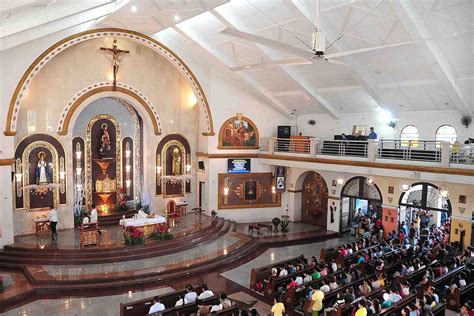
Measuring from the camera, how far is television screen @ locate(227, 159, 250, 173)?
21422 millimetres

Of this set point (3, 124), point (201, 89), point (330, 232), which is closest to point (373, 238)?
point (330, 232)

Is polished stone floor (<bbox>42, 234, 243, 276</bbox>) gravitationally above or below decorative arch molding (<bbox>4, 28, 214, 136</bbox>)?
below

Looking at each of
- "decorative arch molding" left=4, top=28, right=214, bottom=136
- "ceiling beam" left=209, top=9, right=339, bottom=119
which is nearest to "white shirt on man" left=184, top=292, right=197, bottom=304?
"decorative arch molding" left=4, top=28, right=214, bottom=136

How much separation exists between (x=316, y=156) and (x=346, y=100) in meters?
3.21

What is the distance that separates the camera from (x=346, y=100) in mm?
19578

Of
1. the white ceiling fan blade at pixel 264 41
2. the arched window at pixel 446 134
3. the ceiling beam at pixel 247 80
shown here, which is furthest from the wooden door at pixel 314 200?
the white ceiling fan blade at pixel 264 41

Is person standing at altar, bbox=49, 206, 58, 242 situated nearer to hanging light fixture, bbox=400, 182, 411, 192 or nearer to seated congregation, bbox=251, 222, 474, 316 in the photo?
seated congregation, bbox=251, 222, 474, 316

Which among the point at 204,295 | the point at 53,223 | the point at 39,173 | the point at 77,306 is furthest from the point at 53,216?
the point at 204,295

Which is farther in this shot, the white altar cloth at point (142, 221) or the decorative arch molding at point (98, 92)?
the decorative arch molding at point (98, 92)

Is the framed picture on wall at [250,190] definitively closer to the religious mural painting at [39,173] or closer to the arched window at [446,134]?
the religious mural painting at [39,173]

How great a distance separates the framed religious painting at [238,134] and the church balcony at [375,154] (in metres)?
0.69

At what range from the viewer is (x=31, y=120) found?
1706 cm

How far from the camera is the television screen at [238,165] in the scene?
2142cm

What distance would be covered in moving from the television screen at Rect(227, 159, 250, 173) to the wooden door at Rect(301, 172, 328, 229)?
11.6 ft
